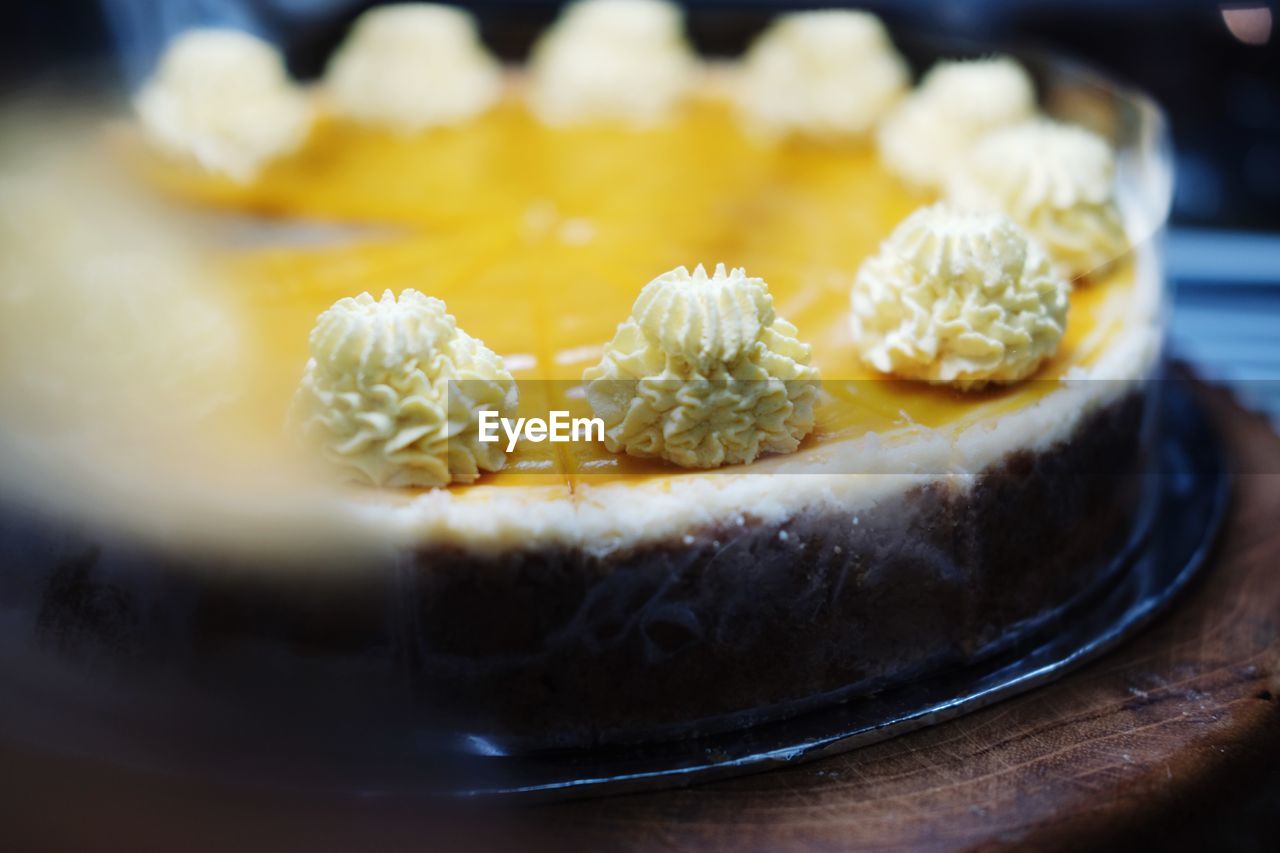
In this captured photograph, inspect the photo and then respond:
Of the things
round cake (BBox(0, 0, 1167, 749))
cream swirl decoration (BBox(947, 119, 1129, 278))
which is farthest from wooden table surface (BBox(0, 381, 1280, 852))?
cream swirl decoration (BBox(947, 119, 1129, 278))

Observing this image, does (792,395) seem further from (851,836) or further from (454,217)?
(454,217)

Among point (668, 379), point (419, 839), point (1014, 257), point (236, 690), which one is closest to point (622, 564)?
point (668, 379)

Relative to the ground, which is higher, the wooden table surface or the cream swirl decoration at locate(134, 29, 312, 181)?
the cream swirl decoration at locate(134, 29, 312, 181)

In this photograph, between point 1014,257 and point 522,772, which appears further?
point 1014,257

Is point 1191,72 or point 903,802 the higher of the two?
point 1191,72

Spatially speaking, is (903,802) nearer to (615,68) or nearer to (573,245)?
(573,245)

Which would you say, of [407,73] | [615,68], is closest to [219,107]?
[407,73]

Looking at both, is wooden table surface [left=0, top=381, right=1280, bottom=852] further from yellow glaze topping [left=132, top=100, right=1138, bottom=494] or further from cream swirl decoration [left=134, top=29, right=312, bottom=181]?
cream swirl decoration [left=134, top=29, right=312, bottom=181]
